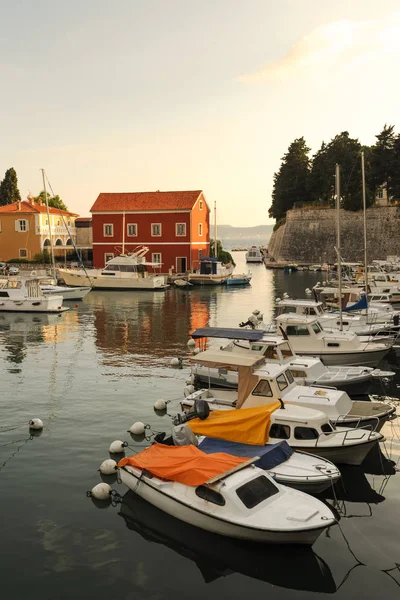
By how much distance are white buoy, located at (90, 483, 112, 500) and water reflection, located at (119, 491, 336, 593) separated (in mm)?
1200

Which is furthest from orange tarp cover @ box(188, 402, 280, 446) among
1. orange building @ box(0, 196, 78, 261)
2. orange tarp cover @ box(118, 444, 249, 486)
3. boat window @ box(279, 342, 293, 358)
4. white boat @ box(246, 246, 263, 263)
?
white boat @ box(246, 246, 263, 263)

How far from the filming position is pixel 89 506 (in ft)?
45.4

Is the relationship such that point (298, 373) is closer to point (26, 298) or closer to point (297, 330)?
point (297, 330)

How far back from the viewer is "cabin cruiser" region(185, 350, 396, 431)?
56.6 ft

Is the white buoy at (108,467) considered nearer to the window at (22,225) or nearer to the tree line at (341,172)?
the window at (22,225)

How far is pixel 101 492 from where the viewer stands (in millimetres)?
13984

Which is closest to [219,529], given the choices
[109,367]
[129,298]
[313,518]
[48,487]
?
[313,518]

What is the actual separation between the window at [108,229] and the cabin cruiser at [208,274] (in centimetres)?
1238

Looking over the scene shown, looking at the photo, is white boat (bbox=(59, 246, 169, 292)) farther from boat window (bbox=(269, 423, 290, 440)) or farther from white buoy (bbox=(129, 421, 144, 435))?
boat window (bbox=(269, 423, 290, 440))

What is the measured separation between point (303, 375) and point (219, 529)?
33.7 ft

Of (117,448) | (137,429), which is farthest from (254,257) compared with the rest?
(117,448)

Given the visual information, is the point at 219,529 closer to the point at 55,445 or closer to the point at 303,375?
the point at 55,445

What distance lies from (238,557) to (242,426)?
14.2 ft

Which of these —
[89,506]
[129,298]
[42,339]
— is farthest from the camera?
[129,298]
